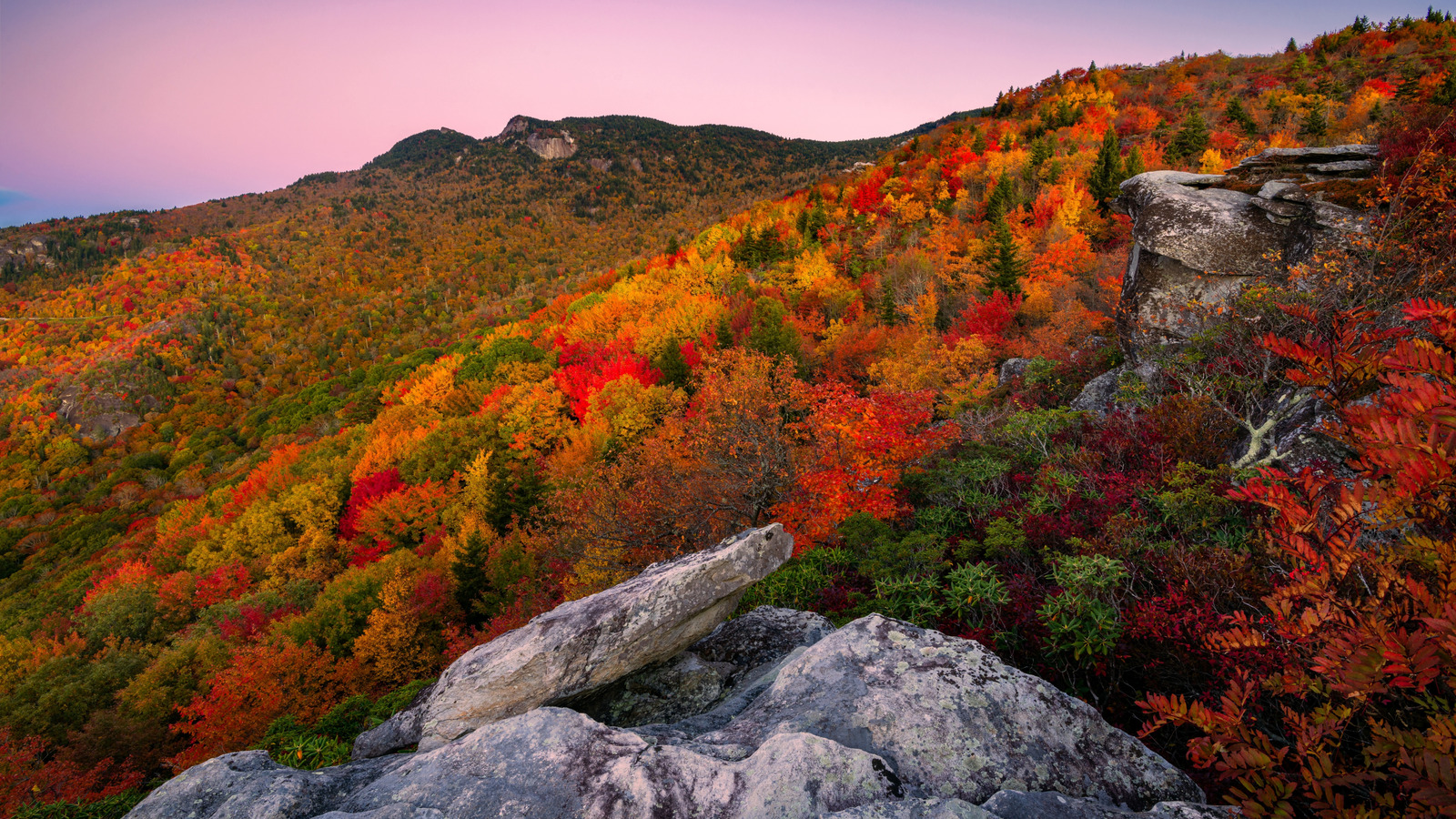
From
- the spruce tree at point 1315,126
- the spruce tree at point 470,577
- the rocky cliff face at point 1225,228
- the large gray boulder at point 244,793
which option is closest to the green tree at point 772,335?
the rocky cliff face at point 1225,228

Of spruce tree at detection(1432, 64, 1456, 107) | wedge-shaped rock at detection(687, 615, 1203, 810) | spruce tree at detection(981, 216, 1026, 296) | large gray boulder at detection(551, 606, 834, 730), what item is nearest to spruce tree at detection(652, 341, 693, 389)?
spruce tree at detection(981, 216, 1026, 296)

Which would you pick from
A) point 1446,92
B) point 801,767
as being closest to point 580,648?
point 801,767

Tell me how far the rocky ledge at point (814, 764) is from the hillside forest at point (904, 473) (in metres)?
0.89

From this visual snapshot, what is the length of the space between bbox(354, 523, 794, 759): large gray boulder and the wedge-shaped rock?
5.82 ft

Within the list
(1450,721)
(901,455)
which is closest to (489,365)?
(901,455)

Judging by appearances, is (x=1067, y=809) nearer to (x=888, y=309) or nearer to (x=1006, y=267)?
(x=1006, y=267)

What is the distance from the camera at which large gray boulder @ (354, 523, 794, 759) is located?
6.39 metres

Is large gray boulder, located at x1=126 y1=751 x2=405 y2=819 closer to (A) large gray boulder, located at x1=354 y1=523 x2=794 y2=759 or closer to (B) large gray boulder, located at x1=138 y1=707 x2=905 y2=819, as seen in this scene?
(B) large gray boulder, located at x1=138 y1=707 x2=905 y2=819

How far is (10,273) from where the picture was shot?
458 ft

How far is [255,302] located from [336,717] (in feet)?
488

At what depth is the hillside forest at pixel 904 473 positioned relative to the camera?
321 cm

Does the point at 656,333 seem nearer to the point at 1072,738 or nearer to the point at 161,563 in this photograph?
the point at 1072,738

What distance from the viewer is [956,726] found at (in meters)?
4.61

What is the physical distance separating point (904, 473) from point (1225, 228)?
12171mm
